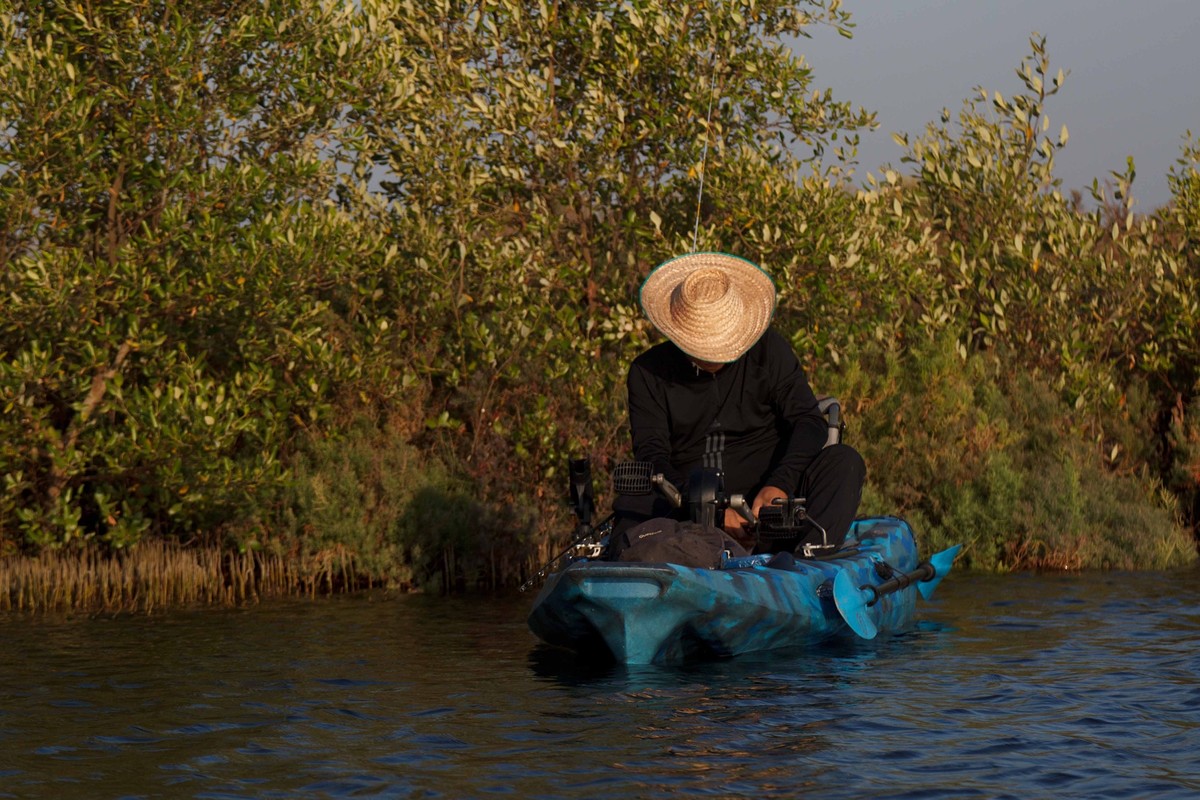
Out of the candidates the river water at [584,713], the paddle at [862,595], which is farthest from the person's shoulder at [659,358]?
the river water at [584,713]

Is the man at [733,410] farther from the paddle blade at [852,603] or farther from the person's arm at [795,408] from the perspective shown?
the paddle blade at [852,603]

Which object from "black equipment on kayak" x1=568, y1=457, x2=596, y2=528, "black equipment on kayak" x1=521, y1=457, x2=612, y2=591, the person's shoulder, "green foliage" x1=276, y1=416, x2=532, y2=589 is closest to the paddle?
"black equipment on kayak" x1=521, y1=457, x2=612, y2=591

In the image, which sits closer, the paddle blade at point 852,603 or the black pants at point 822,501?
the paddle blade at point 852,603

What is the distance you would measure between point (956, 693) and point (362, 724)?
9.68 ft

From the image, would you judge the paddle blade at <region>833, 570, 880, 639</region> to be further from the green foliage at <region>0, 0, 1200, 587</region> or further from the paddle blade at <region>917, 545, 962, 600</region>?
the green foliage at <region>0, 0, 1200, 587</region>

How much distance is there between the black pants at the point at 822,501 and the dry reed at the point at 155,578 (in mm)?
4440

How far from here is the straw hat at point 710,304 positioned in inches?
386

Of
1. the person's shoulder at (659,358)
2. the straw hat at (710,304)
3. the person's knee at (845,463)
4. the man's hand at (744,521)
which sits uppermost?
the straw hat at (710,304)

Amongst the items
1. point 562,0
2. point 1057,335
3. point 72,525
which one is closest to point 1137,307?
point 1057,335

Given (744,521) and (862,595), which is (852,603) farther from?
(744,521)

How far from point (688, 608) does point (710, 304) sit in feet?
7.08

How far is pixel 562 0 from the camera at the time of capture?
1566 cm

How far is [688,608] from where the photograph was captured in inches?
333

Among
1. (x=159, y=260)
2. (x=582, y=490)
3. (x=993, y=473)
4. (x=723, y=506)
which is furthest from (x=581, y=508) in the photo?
(x=993, y=473)
